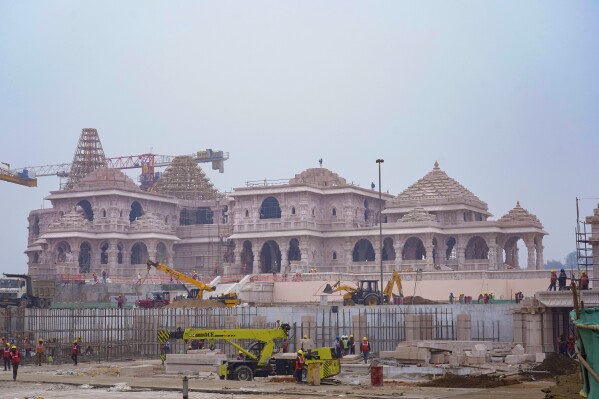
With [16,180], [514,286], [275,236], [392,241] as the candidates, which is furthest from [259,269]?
[16,180]

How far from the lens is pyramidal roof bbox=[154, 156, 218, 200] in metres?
131

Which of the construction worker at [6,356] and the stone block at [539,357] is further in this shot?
the stone block at [539,357]

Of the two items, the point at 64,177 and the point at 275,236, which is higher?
the point at 64,177

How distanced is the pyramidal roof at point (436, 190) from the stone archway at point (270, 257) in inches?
487

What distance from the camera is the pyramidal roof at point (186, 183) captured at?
13125 centimetres

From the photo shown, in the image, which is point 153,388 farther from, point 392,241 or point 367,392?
point 392,241

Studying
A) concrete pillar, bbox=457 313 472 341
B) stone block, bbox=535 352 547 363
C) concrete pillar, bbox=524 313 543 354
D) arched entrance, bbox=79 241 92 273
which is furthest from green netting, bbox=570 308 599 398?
arched entrance, bbox=79 241 92 273

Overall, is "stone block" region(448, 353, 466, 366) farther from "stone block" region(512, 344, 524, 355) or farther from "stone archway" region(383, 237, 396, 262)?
"stone archway" region(383, 237, 396, 262)

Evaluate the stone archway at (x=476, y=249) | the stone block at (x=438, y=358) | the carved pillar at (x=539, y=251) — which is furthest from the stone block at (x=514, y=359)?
the stone archway at (x=476, y=249)

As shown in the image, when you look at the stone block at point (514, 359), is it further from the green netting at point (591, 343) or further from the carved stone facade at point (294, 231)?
the carved stone facade at point (294, 231)

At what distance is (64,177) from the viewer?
17088 centimetres

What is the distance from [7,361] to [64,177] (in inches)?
4862

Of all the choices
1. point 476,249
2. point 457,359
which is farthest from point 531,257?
point 457,359

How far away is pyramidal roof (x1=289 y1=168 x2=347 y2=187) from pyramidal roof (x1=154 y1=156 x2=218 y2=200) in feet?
71.5
